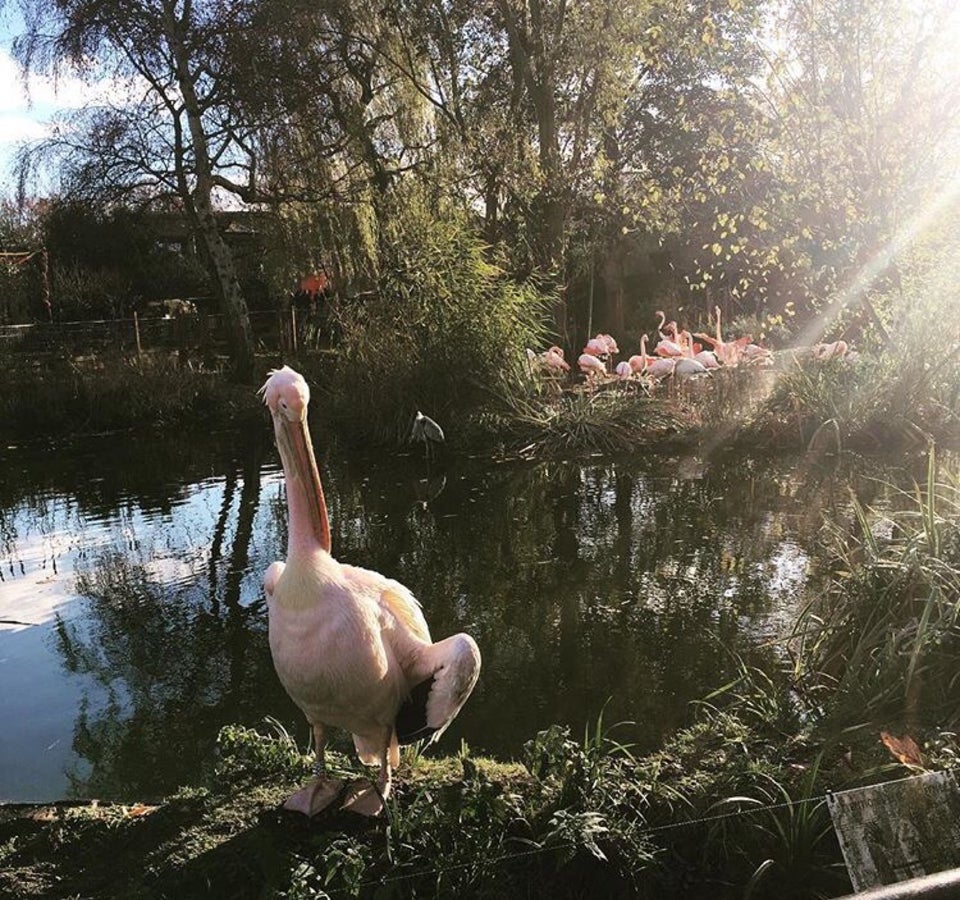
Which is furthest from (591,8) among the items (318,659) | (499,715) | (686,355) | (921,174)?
(318,659)

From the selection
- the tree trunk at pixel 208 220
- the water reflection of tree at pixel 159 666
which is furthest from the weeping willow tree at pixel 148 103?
the water reflection of tree at pixel 159 666

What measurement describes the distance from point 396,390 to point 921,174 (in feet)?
21.4

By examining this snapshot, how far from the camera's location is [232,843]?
272 centimetres

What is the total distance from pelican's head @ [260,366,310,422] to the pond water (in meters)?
1.88

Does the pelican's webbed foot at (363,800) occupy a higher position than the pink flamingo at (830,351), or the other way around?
the pink flamingo at (830,351)

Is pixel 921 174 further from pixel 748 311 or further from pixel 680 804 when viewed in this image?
pixel 748 311

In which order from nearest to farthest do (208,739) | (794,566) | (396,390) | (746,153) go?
(208,739) < (794,566) < (746,153) < (396,390)

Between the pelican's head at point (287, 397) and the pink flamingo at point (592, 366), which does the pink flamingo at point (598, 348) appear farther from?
the pelican's head at point (287, 397)

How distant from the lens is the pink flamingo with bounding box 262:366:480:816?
8.77 ft

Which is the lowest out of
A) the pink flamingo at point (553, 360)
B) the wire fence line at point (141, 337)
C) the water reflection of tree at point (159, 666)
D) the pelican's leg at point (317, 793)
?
the water reflection of tree at point (159, 666)

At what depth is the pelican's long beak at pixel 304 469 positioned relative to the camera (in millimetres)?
2822

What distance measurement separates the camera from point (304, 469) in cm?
285

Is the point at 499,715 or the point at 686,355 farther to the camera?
the point at 686,355

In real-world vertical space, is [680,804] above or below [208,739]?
above
